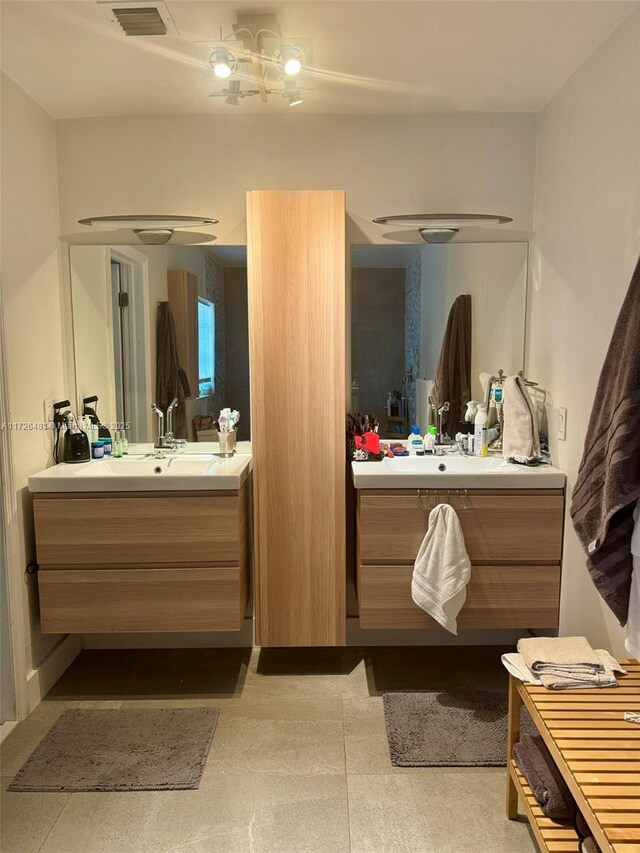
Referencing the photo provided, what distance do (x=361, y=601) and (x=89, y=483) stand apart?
3.85ft

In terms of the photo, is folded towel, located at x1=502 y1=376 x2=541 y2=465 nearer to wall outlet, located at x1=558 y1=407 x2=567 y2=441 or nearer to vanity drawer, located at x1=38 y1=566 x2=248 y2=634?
wall outlet, located at x1=558 y1=407 x2=567 y2=441

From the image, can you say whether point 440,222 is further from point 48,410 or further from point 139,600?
point 139,600

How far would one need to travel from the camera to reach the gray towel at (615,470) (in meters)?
1.61

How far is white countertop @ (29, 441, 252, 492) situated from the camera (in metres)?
2.47

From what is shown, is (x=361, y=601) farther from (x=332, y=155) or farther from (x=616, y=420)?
(x=332, y=155)

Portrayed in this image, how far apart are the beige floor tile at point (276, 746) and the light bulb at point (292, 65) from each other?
235 centimetres

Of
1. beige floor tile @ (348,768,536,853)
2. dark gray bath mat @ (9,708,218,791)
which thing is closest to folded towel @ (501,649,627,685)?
beige floor tile @ (348,768,536,853)

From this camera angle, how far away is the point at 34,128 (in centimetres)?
263

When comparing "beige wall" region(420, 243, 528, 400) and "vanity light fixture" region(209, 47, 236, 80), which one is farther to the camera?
"beige wall" region(420, 243, 528, 400)

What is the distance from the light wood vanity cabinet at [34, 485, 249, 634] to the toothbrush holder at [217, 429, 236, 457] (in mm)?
459

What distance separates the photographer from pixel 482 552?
2508mm

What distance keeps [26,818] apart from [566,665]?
1.69 meters

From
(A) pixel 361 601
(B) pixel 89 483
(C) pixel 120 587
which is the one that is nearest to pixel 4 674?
(C) pixel 120 587

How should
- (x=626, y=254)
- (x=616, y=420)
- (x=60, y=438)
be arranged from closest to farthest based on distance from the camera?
(x=616, y=420) → (x=626, y=254) → (x=60, y=438)
